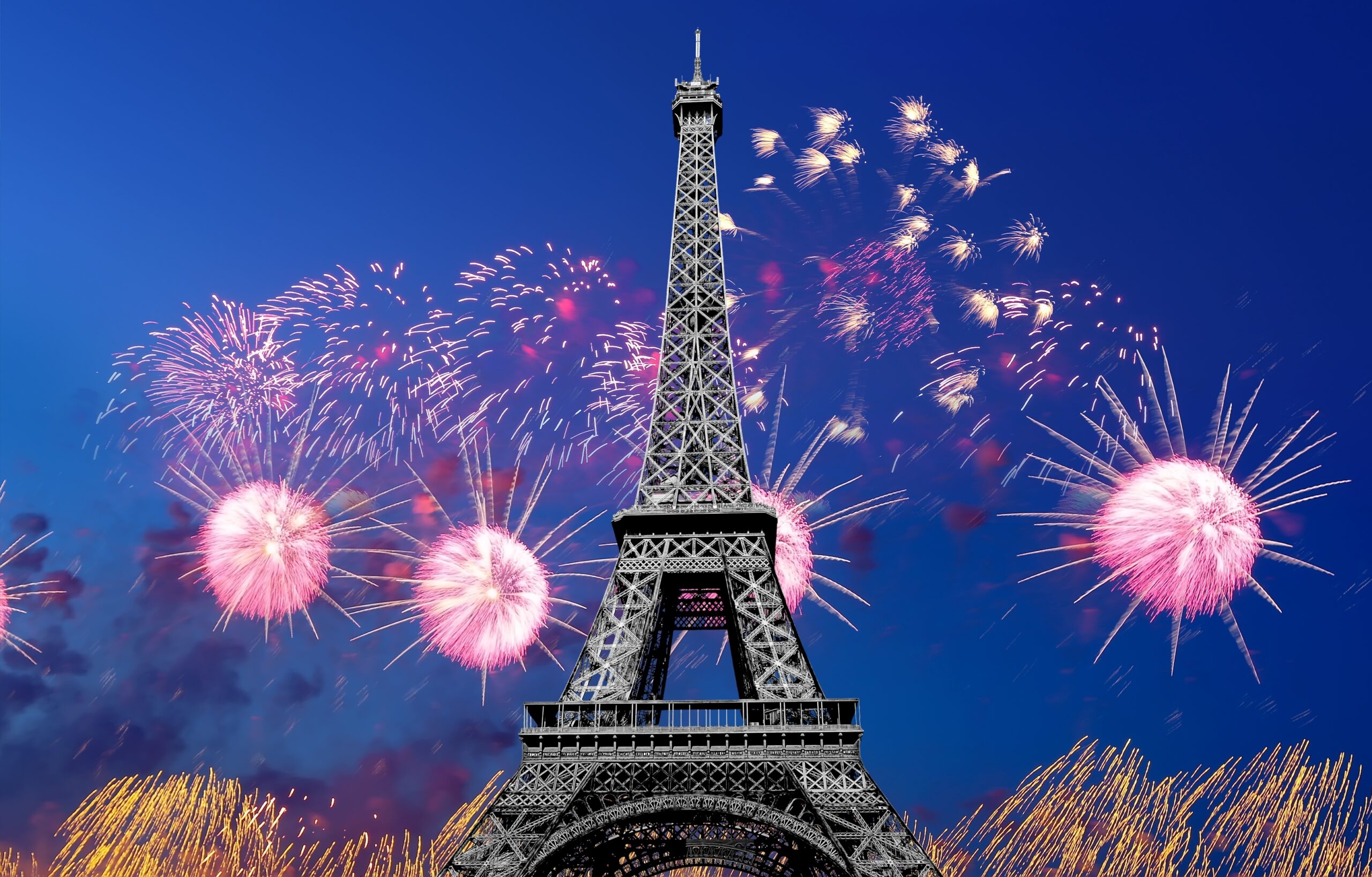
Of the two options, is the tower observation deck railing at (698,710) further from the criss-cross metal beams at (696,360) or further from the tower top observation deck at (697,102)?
the tower top observation deck at (697,102)

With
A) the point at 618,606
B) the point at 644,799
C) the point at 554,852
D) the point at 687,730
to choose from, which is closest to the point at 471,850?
the point at 554,852

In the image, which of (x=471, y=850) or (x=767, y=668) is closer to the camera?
(x=471, y=850)

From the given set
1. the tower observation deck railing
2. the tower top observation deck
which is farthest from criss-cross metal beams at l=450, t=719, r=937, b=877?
the tower top observation deck

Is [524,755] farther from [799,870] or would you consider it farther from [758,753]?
[799,870]

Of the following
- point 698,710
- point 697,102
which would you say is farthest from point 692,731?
point 697,102

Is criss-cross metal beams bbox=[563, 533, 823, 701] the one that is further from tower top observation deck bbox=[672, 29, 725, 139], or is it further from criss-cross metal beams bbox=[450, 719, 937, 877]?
tower top observation deck bbox=[672, 29, 725, 139]

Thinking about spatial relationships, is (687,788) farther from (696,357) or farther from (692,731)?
(696,357)
